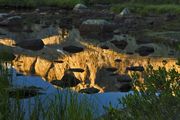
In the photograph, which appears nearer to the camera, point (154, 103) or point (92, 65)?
point (154, 103)

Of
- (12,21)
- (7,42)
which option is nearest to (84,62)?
(7,42)

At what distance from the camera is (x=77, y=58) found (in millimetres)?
24938

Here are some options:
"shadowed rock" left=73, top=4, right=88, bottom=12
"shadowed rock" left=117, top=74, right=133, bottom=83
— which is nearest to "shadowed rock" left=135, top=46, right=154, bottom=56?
"shadowed rock" left=117, top=74, right=133, bottom=83

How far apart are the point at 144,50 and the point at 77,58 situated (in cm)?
510

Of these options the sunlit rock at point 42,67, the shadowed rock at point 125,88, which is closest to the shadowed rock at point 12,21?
the sunlit rock at point 42,67

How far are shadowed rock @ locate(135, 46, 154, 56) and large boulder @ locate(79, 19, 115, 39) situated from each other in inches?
285

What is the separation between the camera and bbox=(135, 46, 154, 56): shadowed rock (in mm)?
27450

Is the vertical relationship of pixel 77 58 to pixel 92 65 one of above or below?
above

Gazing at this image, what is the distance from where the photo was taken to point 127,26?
4000 cm

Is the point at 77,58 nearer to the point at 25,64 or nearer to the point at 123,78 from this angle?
the point at 25,64

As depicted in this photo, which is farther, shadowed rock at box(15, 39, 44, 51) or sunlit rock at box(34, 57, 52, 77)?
shadowed rock at box(15, 39, 44, 51)

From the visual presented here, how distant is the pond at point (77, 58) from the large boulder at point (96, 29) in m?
0.11

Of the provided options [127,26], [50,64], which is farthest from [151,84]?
[127,26]

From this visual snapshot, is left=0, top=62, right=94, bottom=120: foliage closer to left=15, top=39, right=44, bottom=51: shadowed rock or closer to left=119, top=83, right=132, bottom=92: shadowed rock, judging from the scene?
left=119, top=83, right=132, bottom=92: shadowed rock
